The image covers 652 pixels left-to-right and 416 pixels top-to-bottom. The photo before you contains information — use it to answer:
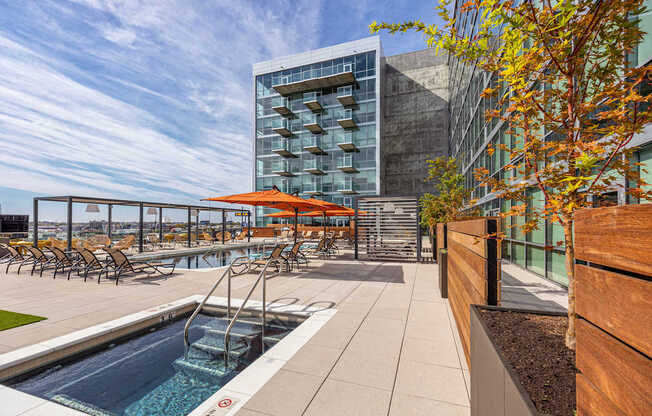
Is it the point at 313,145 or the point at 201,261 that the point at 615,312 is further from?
the point at 313,145

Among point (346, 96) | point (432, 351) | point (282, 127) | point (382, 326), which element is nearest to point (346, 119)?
point (346, 96)

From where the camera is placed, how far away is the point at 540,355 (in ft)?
5.16

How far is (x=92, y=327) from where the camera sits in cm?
375

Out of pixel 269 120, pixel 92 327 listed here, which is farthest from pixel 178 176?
pixel 92 327

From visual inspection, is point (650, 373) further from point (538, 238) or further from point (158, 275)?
point (158, 275)

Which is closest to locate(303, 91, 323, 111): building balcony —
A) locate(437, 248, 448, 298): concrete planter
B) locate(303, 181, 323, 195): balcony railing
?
locate(303, 181, 323, 195): balcony railing

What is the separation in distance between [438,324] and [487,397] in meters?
2.53

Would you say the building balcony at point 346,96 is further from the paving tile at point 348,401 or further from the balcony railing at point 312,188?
the paving tile at point 348,401

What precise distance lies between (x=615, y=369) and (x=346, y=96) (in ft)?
102

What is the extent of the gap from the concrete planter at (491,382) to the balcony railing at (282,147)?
31410mm

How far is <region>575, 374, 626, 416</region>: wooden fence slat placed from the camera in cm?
69

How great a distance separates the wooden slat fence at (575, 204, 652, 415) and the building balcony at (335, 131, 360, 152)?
2953 centimetres

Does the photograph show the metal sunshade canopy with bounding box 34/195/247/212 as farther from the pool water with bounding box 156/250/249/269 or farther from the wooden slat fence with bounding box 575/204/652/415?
the wooden slat fence with bounding box 575/204/652/415

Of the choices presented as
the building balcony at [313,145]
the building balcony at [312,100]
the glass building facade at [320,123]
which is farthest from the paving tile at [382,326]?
the building balcony at [312,100]
